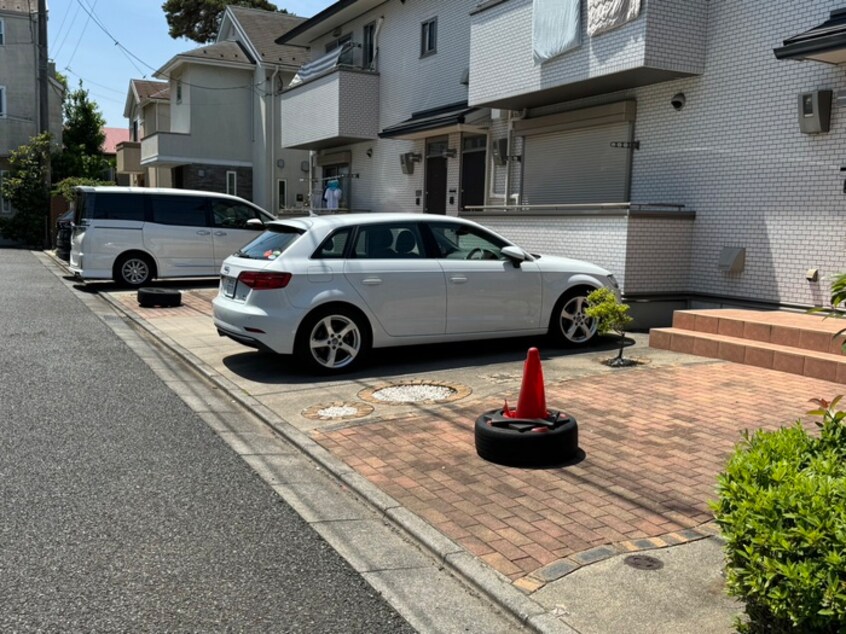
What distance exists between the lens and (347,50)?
2089 centimetres

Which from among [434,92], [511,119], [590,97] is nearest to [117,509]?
[590,97]

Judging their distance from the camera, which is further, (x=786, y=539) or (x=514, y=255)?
(x=514, y=255)

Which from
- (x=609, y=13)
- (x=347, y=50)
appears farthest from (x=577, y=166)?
(x=347, y=50)

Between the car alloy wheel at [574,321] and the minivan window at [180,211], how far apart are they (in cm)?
940

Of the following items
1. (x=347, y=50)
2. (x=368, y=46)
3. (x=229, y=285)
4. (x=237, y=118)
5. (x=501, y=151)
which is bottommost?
(x=229, y=285)

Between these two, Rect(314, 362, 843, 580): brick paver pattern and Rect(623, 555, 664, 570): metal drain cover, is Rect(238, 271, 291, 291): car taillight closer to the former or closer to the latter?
Rect(314, 362, 843, 580): brick paver pattern

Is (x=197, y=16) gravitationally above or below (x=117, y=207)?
above

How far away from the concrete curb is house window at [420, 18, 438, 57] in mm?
13207

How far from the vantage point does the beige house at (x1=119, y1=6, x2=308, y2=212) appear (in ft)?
96.5

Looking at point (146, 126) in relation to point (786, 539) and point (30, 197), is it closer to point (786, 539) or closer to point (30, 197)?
point (30, 197)

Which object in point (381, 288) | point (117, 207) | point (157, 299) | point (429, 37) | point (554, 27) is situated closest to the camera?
point (381, 288)

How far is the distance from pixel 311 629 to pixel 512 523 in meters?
1.40

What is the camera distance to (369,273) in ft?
26.2

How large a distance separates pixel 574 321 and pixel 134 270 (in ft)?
33.5
